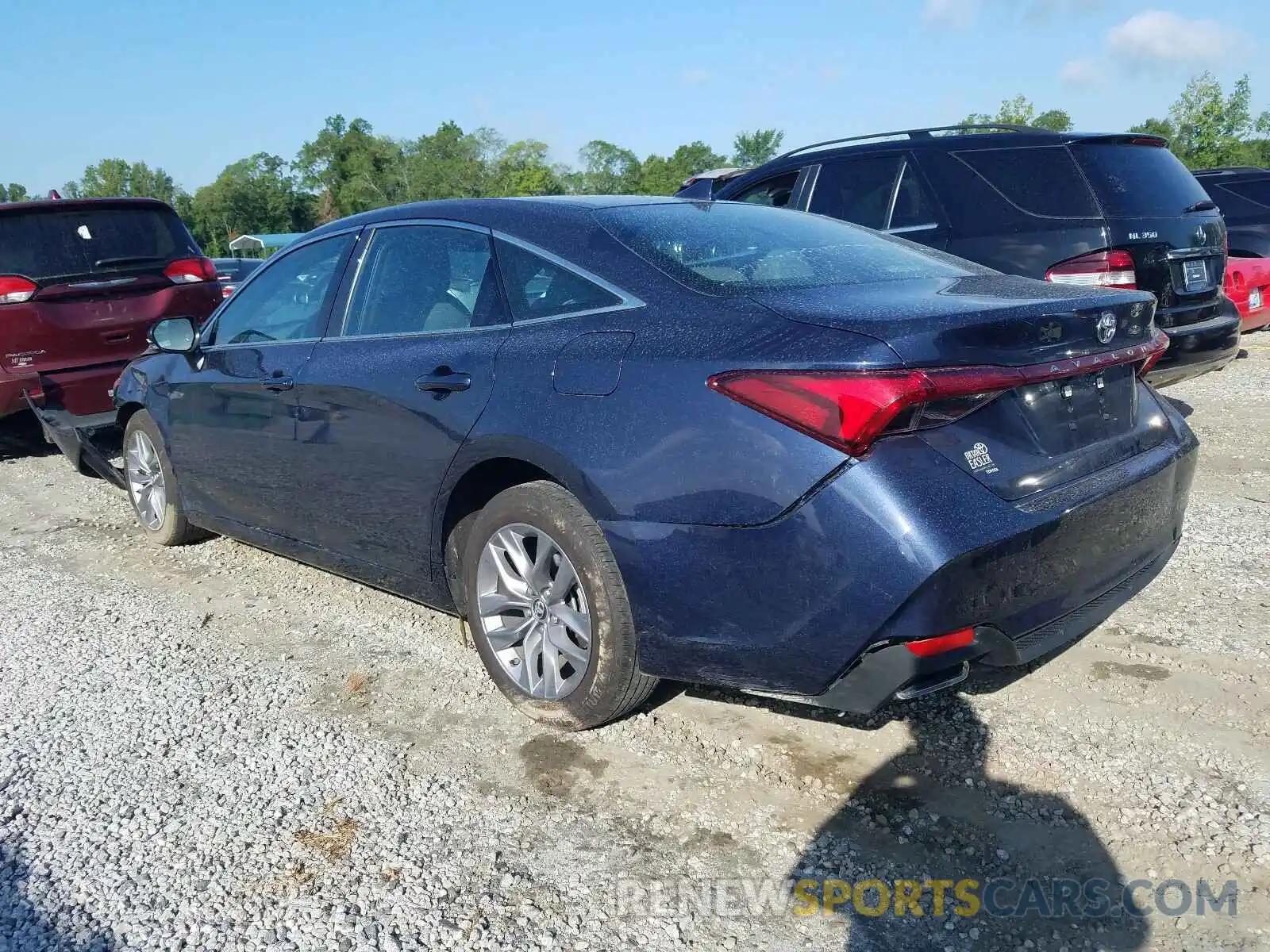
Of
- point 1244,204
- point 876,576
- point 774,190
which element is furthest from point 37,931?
point 1244,204

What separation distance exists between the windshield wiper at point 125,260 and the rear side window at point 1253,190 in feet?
35.8

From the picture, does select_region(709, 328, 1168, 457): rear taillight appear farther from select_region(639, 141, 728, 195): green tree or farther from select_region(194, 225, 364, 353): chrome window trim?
select_region(639, 141, 728, 195): green tree

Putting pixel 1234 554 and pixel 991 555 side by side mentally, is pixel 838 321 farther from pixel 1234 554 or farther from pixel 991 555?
pixel 1234 554

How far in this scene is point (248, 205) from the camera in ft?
365

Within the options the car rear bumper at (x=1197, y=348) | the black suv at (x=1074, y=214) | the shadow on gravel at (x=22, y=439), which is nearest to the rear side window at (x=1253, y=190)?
the black suv at (x=1074, y=214)

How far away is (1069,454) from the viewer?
2.66 metres

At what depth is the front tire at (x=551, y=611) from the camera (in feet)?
9.43

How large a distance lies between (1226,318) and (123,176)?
133 m

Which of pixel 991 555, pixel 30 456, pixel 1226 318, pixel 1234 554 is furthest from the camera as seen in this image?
pixel 30 456

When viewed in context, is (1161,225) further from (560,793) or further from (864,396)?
(560,793)

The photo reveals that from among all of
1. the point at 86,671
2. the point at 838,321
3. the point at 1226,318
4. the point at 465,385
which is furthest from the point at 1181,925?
the point at 1226,318

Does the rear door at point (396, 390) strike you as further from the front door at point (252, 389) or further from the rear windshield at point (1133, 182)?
the rear windshield at point (1133, 182)

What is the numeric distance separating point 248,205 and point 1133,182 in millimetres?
118184

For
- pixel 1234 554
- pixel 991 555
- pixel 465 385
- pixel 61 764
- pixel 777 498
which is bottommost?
pixel 1234 554
